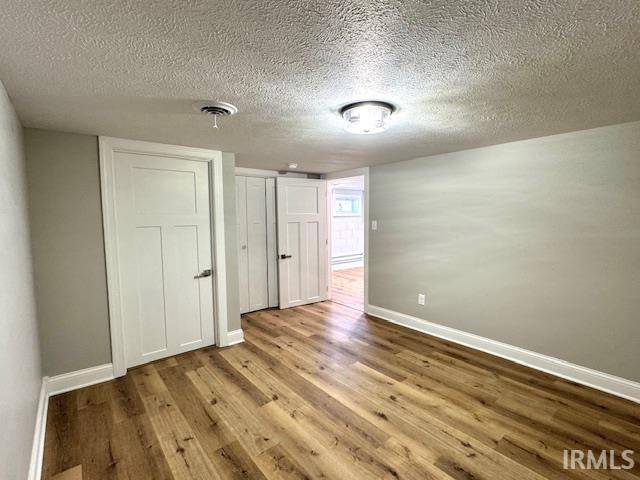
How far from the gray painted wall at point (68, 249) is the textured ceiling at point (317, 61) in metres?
0.28

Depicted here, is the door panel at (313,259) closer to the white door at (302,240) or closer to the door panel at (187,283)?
the white door at (302,240)

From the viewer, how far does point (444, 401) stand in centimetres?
230

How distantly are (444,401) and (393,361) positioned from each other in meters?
0.68

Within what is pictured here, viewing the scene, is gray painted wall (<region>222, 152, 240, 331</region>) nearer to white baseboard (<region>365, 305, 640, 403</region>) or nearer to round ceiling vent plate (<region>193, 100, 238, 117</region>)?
round ceiling vent plate (<region>193, 100, 238, 117</region>)

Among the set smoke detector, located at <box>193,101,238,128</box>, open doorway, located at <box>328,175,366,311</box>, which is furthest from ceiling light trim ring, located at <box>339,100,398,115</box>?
open doorway, located at <box>328,175,366,311</box>

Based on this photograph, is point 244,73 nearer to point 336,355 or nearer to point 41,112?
point 41,112

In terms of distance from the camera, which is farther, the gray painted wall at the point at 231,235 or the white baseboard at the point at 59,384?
the gray painted wall at the point at 231,235

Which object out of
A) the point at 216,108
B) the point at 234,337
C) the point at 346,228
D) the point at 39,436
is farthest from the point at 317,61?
the point at 346,228

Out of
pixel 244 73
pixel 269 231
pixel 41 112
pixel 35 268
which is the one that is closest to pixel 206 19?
pixel 244 73

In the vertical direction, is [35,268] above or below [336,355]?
above

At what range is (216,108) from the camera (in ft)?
5.98

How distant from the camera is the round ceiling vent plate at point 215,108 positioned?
5.82 feet

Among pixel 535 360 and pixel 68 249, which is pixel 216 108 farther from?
pixel 535 360

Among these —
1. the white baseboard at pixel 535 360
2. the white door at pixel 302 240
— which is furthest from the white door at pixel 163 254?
the white baseboard at pixel 535 360
